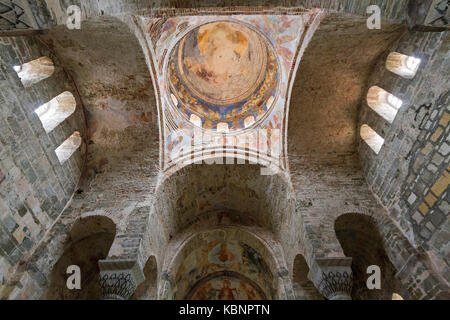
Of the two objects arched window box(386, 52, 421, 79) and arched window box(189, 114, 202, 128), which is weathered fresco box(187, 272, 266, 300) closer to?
arched window box(189, 114, 202, 128)

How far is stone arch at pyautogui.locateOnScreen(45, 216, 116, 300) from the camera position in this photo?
647 centimetres

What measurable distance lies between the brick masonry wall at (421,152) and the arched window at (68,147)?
8166mm

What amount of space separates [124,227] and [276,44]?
670 cm

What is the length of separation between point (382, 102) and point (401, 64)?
1.20 metres

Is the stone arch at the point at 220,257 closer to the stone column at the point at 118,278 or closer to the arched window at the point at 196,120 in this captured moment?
the stone column at the point at 118,278

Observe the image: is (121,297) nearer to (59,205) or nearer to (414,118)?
(59,205)

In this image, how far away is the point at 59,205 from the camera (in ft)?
22.6

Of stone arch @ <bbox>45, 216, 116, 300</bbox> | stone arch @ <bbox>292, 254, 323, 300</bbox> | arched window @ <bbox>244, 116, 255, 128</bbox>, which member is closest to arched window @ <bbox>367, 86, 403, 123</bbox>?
arched window @ <bbox>244, 116, 255, 128</bbox>

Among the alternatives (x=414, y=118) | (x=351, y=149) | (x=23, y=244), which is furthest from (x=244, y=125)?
(x=23, y=244)

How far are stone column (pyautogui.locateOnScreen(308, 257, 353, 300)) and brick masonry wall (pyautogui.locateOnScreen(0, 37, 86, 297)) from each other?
5927 mm

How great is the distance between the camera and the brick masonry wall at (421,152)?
201 inches

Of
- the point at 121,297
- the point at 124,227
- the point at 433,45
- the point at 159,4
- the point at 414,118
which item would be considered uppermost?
the point at 159,4

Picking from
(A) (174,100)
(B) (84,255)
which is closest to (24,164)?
(B) (84,255)

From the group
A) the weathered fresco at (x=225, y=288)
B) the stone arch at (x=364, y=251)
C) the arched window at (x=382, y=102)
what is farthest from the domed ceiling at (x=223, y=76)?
the weathered fresco at (x=225, y=288)
